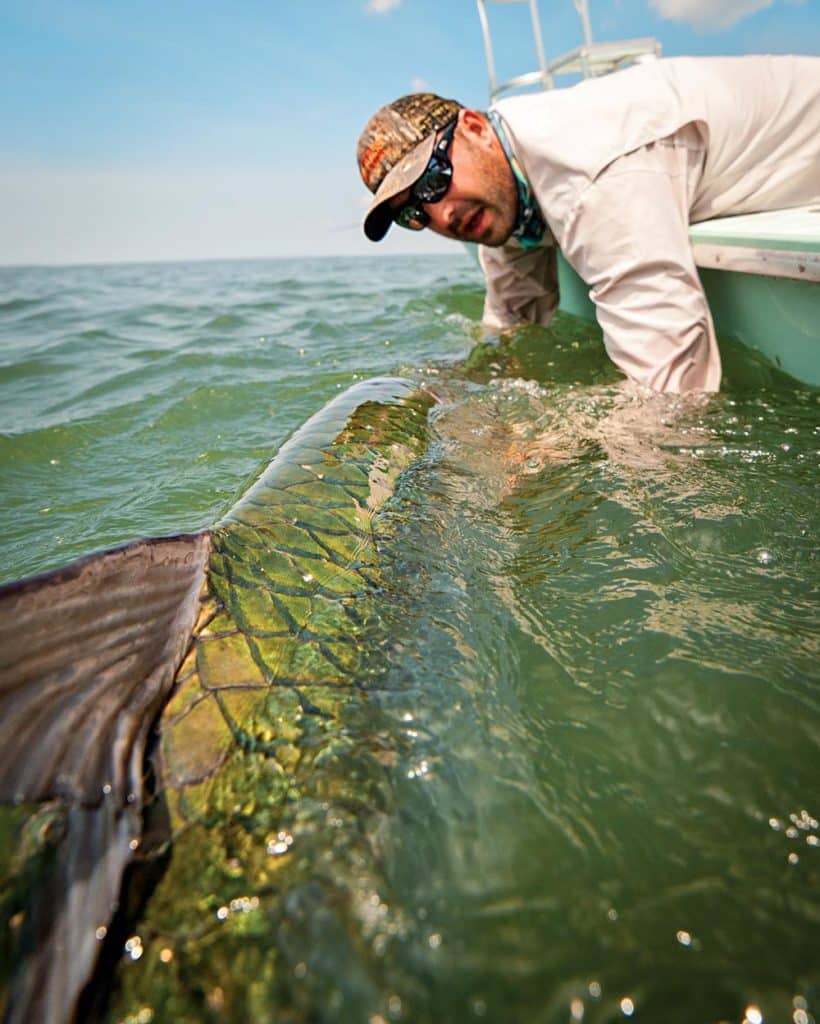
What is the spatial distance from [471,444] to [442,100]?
5.27 ft

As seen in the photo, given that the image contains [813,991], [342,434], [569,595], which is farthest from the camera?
[342,434]

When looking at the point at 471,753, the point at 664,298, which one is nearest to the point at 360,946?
the point at 471,753

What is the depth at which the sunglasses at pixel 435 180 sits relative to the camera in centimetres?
285

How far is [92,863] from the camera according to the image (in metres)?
0.97

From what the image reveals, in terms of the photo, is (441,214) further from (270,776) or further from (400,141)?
(270,776)

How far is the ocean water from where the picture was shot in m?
0.84

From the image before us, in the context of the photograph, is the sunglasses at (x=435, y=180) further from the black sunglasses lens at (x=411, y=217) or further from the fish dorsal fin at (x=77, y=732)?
the fish dorsal fin at (x=77, y=732)

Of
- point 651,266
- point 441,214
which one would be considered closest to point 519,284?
point 441,214

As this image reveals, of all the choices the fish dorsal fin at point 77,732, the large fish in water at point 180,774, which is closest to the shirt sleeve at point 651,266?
the large fish in water at point 180,774

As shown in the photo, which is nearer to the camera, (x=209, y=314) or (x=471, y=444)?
(x=471, y=444)

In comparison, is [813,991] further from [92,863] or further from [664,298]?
[664,298]

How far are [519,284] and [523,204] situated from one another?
5.22 ft

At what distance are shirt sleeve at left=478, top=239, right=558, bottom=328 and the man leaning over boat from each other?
1.27 meters

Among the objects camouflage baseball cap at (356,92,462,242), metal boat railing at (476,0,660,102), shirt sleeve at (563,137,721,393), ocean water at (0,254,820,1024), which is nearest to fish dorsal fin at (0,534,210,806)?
ocean water at (0,254,820,1024)
